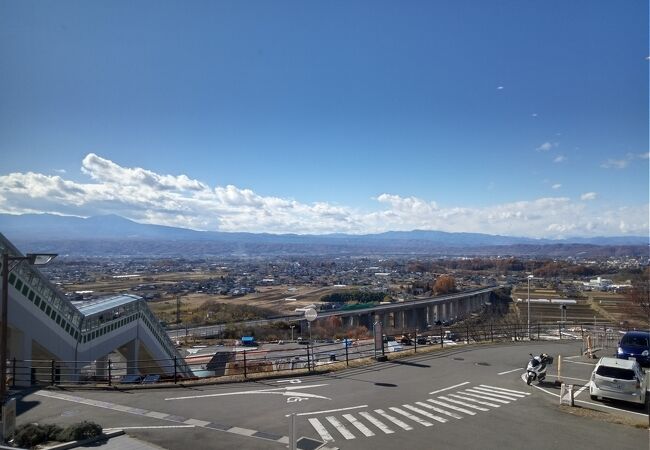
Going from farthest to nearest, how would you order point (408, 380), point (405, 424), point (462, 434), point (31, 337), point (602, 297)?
point (602, 297) < point (31, 337) < point (408, 380) < point (405, 424) < point (462, 434)

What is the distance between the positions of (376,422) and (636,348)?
14404mm

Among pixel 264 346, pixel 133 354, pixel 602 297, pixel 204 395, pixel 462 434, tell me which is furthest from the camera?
pixel 602 297

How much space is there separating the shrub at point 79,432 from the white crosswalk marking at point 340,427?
4935mm

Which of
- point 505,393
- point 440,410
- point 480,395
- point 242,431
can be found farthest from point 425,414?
point 242,431

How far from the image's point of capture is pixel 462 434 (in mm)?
9562

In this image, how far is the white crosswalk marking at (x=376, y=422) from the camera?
385 inches

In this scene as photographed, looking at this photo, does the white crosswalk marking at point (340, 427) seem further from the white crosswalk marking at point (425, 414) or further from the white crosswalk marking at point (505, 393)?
the white crosswalk marking at point (505, 393)

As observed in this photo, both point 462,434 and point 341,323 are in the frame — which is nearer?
point 462,434

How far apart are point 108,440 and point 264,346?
46.4 meters

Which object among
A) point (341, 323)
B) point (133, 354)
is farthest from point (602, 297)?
point (133, 354)

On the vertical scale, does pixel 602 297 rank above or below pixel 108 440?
below

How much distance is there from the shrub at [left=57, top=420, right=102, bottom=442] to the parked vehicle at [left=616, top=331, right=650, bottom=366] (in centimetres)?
1891

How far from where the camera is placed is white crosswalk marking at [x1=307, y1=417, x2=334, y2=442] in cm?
924

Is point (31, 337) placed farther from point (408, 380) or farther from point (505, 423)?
point (505, 423)
